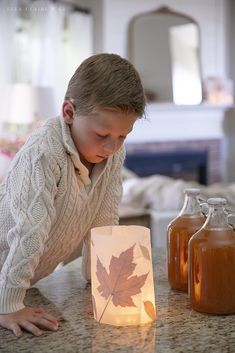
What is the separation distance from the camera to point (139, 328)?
917 millimetres

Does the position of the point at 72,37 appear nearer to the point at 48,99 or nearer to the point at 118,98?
the point at 48,99

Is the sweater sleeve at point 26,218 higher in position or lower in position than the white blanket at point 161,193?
higher

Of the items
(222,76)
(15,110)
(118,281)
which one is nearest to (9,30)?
(15,110)

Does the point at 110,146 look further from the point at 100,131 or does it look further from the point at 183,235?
the point at 183,235

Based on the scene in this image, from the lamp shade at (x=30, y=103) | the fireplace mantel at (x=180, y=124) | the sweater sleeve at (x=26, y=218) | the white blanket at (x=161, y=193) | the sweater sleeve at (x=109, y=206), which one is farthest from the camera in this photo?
the fireplace mantel at (x=180, y=124)

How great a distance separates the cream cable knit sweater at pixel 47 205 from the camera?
95cm

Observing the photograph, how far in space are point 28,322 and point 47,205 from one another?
18 cm

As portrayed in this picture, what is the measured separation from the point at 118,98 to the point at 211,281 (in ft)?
1.00

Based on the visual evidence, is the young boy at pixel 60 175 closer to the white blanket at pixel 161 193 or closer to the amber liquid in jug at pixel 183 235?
the amber liquid in jug at pixel 183 235

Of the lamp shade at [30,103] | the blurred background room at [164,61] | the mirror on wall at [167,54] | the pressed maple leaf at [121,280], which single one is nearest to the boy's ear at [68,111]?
the pressed maple leaf at [121,280]

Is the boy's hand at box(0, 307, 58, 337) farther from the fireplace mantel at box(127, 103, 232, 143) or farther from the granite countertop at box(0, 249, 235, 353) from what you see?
the fireplace mantel at box(127, 103, 232, 143)

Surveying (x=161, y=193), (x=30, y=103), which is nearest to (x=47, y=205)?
(x=161, y=193)

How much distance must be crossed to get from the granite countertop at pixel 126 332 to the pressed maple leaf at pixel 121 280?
1.7 inches

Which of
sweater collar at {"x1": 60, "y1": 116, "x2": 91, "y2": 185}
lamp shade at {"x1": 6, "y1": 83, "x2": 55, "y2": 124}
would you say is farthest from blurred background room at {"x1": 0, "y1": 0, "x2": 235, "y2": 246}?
sweater collar at {"x1": 60, "y1": 116, "x2": 91, "y2": 185}
